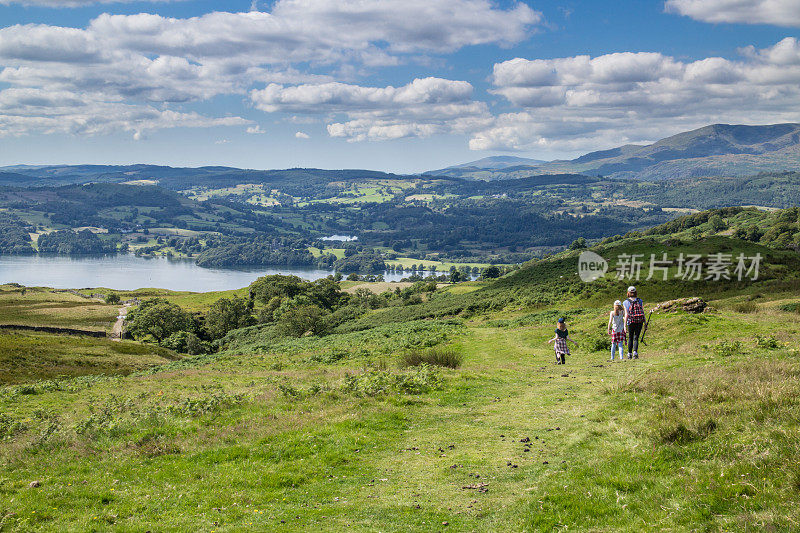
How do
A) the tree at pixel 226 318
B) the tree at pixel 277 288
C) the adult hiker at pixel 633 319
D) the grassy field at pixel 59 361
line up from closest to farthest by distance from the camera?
the adult hiker at pixel 633 319
the grassy field at pixel 59 361
the tree at pixel 226 318
the tree at pixel 277 288

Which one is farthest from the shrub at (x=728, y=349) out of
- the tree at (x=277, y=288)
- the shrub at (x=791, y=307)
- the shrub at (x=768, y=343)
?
the tree at (x=277, y=288)

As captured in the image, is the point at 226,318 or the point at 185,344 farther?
the point at 226,318

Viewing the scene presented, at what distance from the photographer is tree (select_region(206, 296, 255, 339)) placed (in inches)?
4078

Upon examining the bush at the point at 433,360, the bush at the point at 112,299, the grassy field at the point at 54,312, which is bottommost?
the bush at the point at 112,299

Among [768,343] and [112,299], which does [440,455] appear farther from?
[112,299]

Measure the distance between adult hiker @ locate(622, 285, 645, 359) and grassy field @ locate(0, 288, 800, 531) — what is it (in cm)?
133

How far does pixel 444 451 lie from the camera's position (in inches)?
512

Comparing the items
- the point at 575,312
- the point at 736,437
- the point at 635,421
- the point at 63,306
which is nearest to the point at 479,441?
the point at 635,421

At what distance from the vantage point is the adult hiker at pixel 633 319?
21.8 m

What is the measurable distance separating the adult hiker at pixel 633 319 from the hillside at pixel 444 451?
1.11 metres

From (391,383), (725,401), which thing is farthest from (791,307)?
(391,383)

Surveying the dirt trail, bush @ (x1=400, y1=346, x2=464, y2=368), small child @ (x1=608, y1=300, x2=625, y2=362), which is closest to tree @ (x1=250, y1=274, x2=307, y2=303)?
the dirt trail

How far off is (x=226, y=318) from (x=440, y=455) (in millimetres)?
103246

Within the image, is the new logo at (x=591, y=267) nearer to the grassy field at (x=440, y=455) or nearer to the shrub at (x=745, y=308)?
the shrub at (x=745, y=308)
